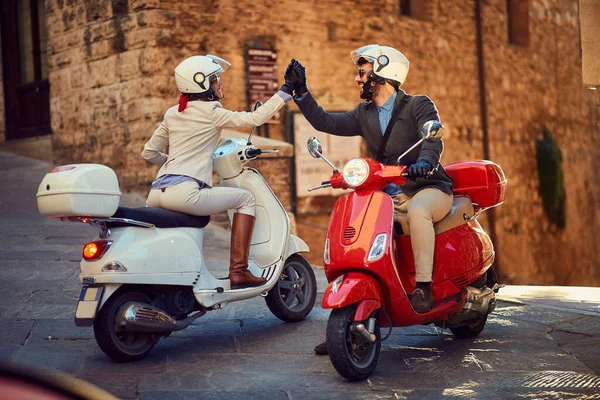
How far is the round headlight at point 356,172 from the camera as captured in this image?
4.43 metres

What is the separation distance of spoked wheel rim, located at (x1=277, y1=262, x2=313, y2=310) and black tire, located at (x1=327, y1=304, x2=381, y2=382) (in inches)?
54.3

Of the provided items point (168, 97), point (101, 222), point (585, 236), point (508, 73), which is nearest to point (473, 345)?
point (101, 222)

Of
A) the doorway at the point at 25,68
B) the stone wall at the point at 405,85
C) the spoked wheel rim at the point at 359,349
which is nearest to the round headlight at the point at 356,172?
the spoked wheel rim at the point at 359,349

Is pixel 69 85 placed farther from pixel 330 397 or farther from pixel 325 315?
pixel 330 397

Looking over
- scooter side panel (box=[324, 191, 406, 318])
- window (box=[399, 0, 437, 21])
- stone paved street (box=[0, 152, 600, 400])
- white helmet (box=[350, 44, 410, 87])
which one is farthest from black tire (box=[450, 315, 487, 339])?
window (box=[399, 0, 437, 21])

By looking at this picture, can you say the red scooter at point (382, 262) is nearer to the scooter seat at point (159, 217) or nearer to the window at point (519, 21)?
the scooter seat at point (159, 217)

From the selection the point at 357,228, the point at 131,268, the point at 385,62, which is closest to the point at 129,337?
the point at 131,268

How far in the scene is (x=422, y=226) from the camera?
461 centimetres

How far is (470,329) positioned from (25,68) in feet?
34.0

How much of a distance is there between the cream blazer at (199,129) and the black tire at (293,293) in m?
0.84

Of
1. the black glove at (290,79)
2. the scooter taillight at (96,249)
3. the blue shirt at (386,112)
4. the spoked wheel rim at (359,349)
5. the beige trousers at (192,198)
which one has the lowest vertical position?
the spoked wheel rim at (359,349)

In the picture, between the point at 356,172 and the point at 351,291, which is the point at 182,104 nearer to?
the point at 356,172

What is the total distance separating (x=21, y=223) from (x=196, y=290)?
5.12 meters

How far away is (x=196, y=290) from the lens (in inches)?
193
